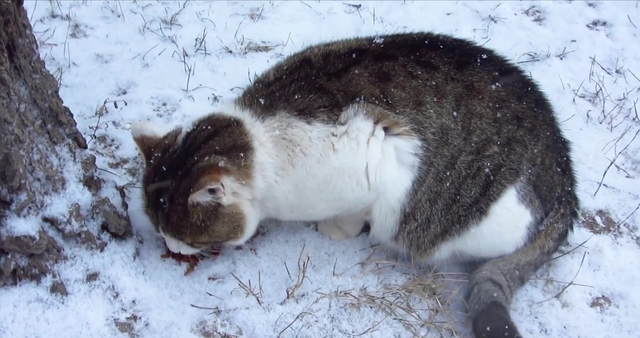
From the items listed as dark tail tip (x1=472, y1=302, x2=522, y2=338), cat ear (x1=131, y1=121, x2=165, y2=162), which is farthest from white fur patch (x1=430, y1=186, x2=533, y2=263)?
cat ear (x1=131, y1=121, x2=165, y2=162)

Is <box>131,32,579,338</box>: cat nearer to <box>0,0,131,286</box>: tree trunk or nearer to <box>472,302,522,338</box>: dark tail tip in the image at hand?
<box>472,302,522,338</box>: dark tail tip

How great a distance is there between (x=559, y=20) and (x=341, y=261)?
2656mm

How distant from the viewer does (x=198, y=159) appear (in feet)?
8.54

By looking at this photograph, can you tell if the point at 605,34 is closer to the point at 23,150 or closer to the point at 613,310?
the point at 613,310

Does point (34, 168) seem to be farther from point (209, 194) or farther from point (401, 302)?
point (401, 302)

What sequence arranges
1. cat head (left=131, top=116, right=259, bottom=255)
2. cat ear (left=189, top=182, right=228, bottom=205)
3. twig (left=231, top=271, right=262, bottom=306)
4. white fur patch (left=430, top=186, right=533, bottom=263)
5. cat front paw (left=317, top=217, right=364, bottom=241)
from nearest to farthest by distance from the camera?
1. cat ear (left=189, top=182, right=228, bottom=205)
2. cat head (left=131, top=116, right=259, bottom=255)
3. twig (left=231, top=271, right=262, bottom=306)
4. white fur patch (left=430, top=186, right=533, bottom=263)
5. cat front paw (left=317, top=217, right=364, bottom=241)

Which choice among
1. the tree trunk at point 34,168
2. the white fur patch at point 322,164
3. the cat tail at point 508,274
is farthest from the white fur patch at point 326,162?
the tree trunk at point 34,168

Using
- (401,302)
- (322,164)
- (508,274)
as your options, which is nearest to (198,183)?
(322,164)

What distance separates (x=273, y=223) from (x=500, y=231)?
3.58 ft

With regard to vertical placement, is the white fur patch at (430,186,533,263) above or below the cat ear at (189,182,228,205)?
below

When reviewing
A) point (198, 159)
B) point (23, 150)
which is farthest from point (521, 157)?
point (23, 150)

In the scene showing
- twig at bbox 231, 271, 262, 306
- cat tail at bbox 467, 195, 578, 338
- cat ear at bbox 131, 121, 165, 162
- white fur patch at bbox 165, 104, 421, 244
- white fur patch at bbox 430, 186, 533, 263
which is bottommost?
cat tail at bbox 467, 195, 578, 338

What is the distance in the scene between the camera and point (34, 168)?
7.86 ft

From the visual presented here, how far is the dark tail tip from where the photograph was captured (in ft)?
8.25
